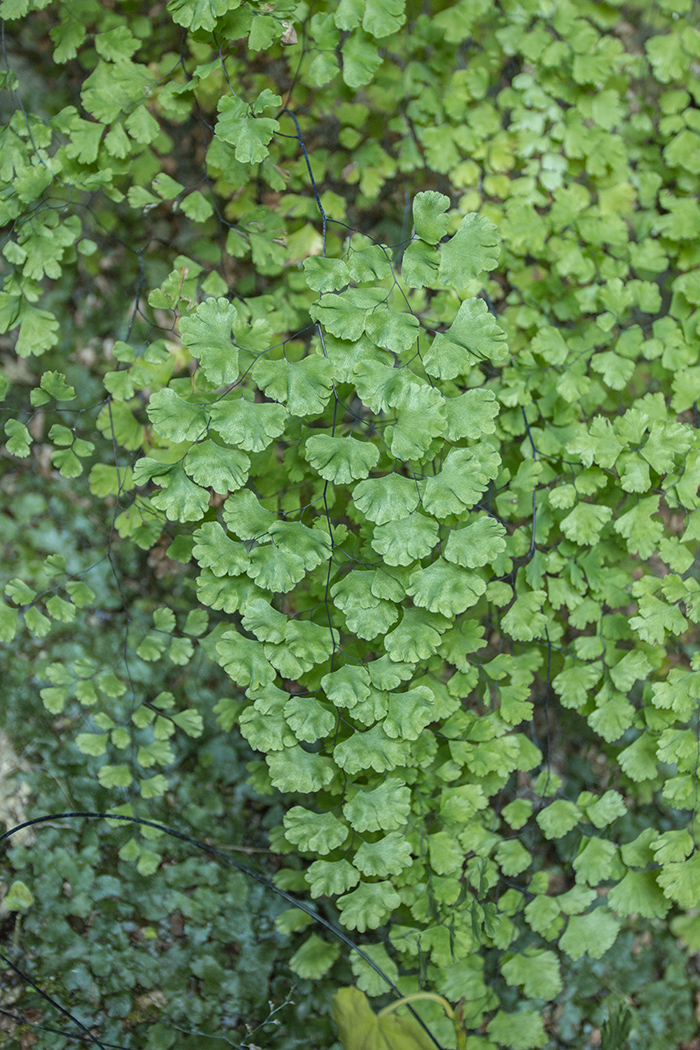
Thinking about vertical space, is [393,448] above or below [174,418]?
below

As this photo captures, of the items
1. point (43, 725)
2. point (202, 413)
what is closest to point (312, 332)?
point (202, 413)

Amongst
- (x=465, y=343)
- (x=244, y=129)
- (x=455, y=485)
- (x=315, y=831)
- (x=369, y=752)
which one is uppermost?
(x=244, y=129)

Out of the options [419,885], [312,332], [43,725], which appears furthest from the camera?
[312,332]

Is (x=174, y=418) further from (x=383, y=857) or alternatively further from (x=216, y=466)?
(x=383, y=857)

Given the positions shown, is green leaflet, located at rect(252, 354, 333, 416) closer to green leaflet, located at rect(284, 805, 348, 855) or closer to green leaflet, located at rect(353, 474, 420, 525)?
green leaflet, located at rect(353, 474, 420, 525)

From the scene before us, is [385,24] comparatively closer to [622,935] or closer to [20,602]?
[20,602]

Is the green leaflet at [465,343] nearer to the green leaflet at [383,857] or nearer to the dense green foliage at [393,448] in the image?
the dense green foliage at [393,448]

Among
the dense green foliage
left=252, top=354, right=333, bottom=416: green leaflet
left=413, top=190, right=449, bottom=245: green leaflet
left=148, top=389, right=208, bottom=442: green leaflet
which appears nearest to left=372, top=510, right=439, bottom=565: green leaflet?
the dense green foliage

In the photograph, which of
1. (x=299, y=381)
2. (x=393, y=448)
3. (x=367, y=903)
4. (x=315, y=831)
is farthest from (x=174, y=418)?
(x=367, y=903)

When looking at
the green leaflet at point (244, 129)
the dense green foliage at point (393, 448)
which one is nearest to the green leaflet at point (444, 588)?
the dense green foliage at point (393, 448)
